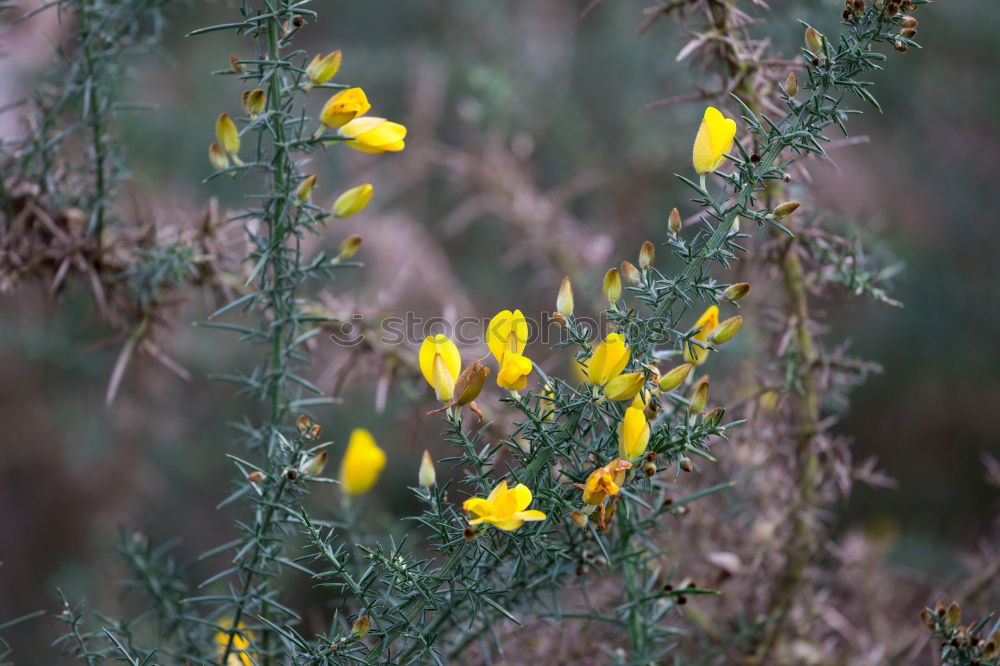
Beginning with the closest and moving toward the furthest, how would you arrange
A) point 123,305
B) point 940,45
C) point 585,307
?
point 123,305, point 585,307, point 940,45

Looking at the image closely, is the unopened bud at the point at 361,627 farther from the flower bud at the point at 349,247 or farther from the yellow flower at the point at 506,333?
the flower bud at the point at 349,247

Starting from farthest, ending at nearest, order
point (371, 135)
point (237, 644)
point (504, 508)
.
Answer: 1. point (237, 644)
2. point (371, 135)
3. point (504, 508)

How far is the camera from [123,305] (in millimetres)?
1285

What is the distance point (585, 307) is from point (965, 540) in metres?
1.45

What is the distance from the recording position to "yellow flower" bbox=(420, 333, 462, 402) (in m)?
0.84

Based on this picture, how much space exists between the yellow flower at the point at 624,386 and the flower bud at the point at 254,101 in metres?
0.50

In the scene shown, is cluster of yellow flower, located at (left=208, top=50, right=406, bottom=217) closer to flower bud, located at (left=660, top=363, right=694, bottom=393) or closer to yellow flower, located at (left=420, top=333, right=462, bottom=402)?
yellow flower, located at (left=420, top=333, right=462, bottom=402)

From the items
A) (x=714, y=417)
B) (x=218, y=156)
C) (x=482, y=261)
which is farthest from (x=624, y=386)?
(x=482, y=261)

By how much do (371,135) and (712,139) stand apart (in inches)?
Answer: 15.6

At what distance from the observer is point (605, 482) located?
75 cm

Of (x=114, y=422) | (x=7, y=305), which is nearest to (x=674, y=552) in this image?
(x=114, y=422)

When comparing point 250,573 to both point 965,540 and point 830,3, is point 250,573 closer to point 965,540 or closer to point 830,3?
point 830,3

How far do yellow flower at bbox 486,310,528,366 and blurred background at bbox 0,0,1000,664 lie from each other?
4.14 feet

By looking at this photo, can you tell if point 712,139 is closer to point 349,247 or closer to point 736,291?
point 736,291
